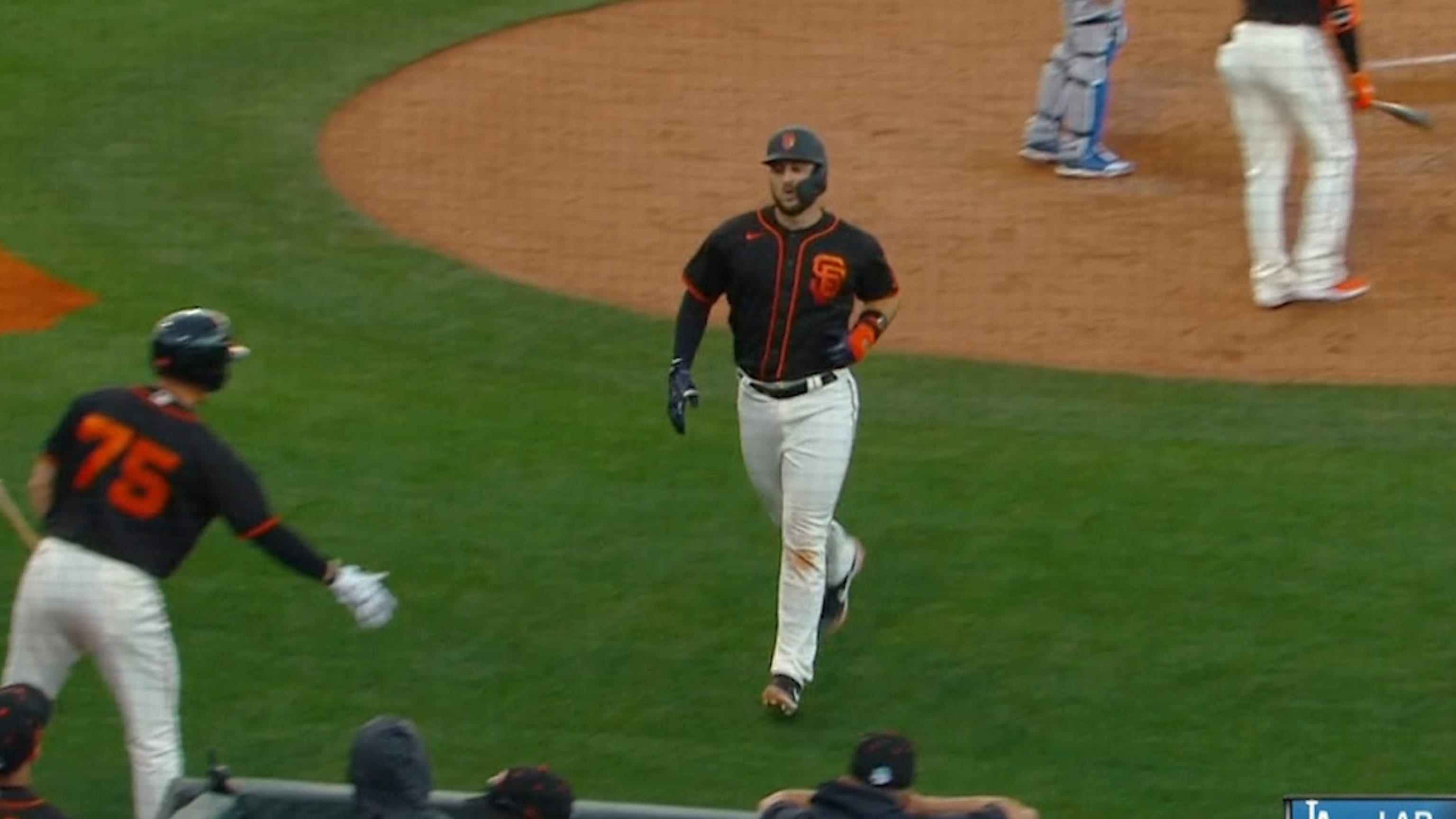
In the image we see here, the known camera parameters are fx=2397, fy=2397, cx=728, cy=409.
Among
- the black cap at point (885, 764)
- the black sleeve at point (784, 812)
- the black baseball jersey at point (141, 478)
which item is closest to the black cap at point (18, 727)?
the black baseball jersey at point (141, 478)

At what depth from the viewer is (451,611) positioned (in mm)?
7770

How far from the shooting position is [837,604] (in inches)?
298

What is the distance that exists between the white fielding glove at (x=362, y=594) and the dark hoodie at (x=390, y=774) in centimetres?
113

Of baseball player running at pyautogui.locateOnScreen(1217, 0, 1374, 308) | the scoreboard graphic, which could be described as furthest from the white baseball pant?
the scoreboard graphic

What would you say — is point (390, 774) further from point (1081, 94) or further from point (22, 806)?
point (1081, 94)

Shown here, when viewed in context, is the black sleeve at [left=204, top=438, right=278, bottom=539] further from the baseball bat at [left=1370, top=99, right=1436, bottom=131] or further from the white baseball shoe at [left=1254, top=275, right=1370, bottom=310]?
the baseball bat at [left=1370, top=99, right=1436, bottom=131]

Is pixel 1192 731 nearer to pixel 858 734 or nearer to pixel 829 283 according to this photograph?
pixel 858 734

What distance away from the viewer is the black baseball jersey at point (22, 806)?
5215 mm

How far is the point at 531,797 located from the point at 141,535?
1.65 metres

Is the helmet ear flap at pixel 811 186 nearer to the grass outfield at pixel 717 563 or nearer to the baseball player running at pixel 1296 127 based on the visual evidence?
the grass outfield at pixel 717 563

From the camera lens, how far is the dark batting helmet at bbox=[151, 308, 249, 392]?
19.9 feet

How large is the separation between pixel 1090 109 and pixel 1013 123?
1289 mm

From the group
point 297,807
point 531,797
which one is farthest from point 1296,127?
point 531,797

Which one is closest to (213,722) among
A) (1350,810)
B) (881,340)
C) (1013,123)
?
(1350,810)
